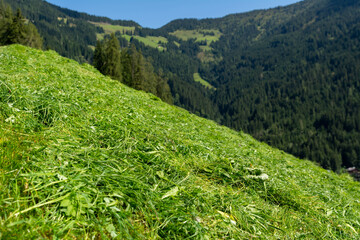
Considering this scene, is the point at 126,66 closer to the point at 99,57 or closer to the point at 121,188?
the point at 99,57

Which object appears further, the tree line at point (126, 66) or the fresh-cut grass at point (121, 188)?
the tree line at point (126, 66)

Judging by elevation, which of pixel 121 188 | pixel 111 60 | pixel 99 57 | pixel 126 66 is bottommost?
pixel 126 66

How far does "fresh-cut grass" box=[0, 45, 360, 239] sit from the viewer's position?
95.7 inches

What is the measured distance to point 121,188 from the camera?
303cm

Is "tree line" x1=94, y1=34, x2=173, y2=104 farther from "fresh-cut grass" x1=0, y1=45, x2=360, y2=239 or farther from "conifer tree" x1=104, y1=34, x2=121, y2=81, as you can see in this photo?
"fresh-cut grass" x1=0, y1=45, x2=360, y2=239

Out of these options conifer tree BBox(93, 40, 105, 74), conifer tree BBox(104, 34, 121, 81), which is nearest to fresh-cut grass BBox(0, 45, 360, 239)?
conifer tree BBox(104, 34, 121, 81)

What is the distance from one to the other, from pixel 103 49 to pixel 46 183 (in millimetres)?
64650

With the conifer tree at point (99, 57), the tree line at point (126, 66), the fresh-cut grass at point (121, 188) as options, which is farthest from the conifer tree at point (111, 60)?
the fresh-cut grass at point (121, 188)

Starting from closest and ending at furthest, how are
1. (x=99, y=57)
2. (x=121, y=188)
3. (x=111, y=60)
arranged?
(x=121, y=188) < (x=111, y=60) < (x=99, y=57)

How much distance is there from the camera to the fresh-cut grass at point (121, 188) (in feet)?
7.97

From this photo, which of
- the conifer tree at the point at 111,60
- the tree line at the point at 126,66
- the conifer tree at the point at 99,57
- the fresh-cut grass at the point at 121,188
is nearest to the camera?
the fresh-cut grass at the point at 121,188

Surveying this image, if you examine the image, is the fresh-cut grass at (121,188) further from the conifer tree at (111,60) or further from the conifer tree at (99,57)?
the conifer tree at (99,57)

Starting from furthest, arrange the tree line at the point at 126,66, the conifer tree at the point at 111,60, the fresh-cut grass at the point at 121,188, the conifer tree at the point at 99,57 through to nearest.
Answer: the conifer tree at the point at 99,57 < the tree line at the point at 126,66 < the conifer tree at the point at 111,60 < the fresh-cut grass at the point at 121,188

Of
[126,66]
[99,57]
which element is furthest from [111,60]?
[126,66]
